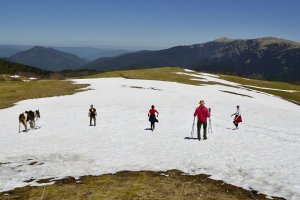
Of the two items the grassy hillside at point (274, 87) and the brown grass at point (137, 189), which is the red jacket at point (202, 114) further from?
the grassy hillside at point (274, 87)

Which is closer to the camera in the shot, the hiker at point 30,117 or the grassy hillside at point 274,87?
the hiker at point 30,117

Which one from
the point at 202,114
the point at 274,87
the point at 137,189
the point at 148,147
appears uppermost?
the point at 202,114

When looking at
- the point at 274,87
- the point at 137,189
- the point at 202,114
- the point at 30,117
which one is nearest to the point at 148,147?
the point at 202,114

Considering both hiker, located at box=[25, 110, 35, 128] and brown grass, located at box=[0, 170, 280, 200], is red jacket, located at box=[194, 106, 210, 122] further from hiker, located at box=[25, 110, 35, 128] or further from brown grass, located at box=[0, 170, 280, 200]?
hiker, located at box=[25, 110, 35, 128]

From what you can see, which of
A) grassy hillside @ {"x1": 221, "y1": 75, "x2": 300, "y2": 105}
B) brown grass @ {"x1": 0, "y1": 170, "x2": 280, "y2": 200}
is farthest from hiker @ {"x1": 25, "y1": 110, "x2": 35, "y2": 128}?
grassy hillside @ {"x1": 221, "y1": 75, "x2": 300, "y2": 105}

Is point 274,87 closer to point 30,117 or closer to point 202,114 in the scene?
point 202,114

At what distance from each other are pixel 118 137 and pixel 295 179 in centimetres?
1611

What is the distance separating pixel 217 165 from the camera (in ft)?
65.1

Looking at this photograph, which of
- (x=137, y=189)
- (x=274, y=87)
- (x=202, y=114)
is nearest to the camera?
(x=137, y=189)

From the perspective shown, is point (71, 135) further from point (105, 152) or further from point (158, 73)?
point (158, 73)

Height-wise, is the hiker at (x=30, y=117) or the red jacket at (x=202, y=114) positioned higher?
the red jacket at (x=202, y=114)

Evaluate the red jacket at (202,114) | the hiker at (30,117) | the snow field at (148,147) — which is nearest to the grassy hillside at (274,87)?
the snow field at (148,147)

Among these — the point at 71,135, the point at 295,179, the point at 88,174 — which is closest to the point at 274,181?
the point at 295,179

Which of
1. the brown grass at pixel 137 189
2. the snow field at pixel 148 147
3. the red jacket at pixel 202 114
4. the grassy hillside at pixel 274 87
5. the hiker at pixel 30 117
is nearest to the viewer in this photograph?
the brown grass at pixel 137 189
